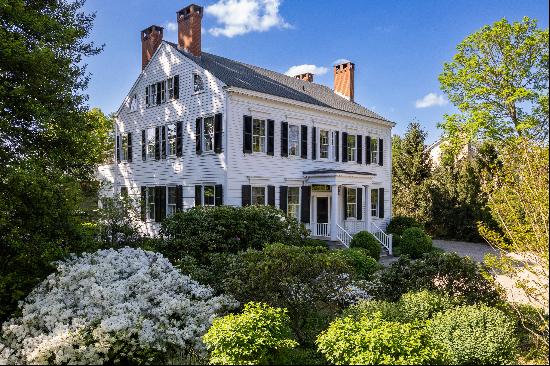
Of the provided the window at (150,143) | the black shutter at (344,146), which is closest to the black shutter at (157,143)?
the window at (150,143)

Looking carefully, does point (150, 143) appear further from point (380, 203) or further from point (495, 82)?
point (495, 82)

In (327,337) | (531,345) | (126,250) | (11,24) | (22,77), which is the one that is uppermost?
(11,24)

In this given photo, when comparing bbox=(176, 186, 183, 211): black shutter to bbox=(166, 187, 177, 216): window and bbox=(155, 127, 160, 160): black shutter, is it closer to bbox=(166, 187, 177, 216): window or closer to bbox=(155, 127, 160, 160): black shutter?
bbox=(166, 187, 177, 216): window

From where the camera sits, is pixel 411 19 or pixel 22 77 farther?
pixel 22 77

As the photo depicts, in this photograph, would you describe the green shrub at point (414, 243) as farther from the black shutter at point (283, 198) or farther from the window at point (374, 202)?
the black shutter at point (283, 198)

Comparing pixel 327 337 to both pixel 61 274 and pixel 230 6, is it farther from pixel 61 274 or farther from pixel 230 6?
pixel 230 6

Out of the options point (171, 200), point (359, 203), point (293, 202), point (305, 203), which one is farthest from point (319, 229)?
point (171, 200)

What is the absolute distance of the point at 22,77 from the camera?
13156mm

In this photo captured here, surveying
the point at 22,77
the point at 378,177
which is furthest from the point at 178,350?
the point at 378,177

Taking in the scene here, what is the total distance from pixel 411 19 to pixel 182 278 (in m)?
8.34

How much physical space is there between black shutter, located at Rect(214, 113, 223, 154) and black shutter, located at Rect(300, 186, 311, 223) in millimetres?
4979

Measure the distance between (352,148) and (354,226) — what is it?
172 inches

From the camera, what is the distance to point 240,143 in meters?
18.8

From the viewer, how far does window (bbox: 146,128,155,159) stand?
23.1m
